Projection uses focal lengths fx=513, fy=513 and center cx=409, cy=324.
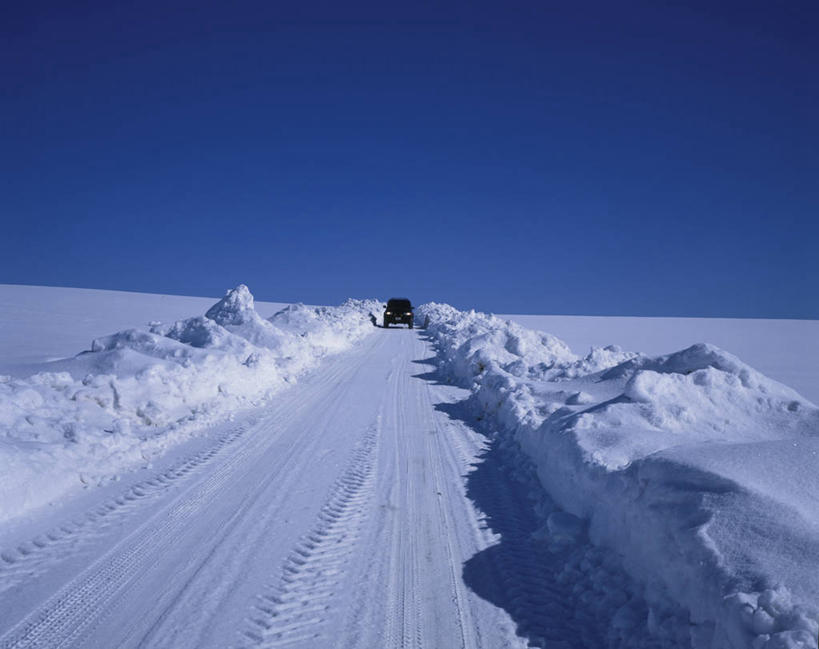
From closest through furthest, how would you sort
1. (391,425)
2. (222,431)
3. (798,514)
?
(798,514)
(222,431)
(391,425)

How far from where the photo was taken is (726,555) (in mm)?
2980

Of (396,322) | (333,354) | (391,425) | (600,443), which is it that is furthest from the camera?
(396,322)

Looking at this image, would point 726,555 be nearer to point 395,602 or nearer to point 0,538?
point 395,602

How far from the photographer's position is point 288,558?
396cm

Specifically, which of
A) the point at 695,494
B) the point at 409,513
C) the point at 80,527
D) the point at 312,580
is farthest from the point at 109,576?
the point at 695,494

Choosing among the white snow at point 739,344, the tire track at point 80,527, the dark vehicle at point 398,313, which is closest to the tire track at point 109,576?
the tire track at point 80,527

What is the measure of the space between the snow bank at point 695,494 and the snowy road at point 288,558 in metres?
0.61

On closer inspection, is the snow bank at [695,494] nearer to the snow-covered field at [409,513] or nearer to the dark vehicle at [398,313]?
the snow-covered field at [409,513]

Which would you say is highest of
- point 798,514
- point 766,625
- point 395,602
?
point 798,514

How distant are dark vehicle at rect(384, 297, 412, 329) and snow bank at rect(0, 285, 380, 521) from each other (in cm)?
1636

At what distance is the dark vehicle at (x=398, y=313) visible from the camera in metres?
30.0

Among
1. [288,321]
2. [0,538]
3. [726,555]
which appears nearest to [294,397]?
[0,538]

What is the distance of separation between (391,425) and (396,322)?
22.0m

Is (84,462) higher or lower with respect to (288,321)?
lower
